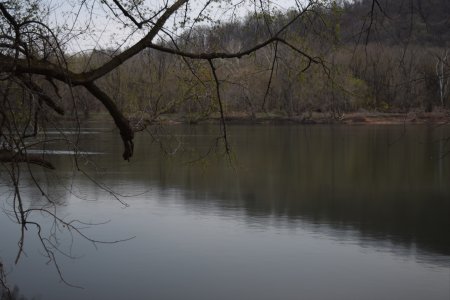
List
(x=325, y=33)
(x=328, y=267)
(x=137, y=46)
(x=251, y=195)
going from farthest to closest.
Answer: (x=251, y=195), (x=328, y=267), (x=325, y=33), (x=137, y=46)

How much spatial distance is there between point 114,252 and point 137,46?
497 centimetres

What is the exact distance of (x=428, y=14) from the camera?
2.94 meters

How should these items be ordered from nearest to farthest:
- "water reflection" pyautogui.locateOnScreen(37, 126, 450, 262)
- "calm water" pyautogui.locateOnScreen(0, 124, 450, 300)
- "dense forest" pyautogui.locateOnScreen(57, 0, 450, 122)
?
"dense forest" pyautogui.locateOnScreen(57, 0, 450, 122)
"calm water" pyautogui.locateOnScreen(0, 124, 450, 300)
"water reflection" pyautogui.locateOnScreen(37, 126, 450, 262)

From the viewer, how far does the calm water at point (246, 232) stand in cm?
692

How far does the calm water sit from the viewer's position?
692cm

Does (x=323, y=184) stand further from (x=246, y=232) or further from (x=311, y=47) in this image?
(x=311, y=47)

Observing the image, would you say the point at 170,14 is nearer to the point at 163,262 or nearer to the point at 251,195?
the point at 163,262

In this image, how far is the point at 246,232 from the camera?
9625mm

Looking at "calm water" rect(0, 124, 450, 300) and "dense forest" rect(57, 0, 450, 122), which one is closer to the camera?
"dense forest" rect(57, 0, 450, 122)

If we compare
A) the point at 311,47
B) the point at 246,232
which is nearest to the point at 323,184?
the point at 246,232

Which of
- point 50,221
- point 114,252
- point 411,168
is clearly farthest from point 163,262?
point 411,168

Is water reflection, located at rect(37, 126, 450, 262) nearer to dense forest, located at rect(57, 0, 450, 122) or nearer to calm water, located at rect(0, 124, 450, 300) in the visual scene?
calm water, located at rect(0, 124, 450, 300)

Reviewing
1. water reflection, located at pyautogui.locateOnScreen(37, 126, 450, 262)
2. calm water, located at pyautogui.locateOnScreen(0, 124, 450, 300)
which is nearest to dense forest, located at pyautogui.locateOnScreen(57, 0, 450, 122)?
calm water, located at pyautogui.locateOnScreen(0, 124, 450, 300)

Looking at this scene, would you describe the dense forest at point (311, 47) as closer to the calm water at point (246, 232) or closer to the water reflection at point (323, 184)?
the calm water at point (246, 232)
